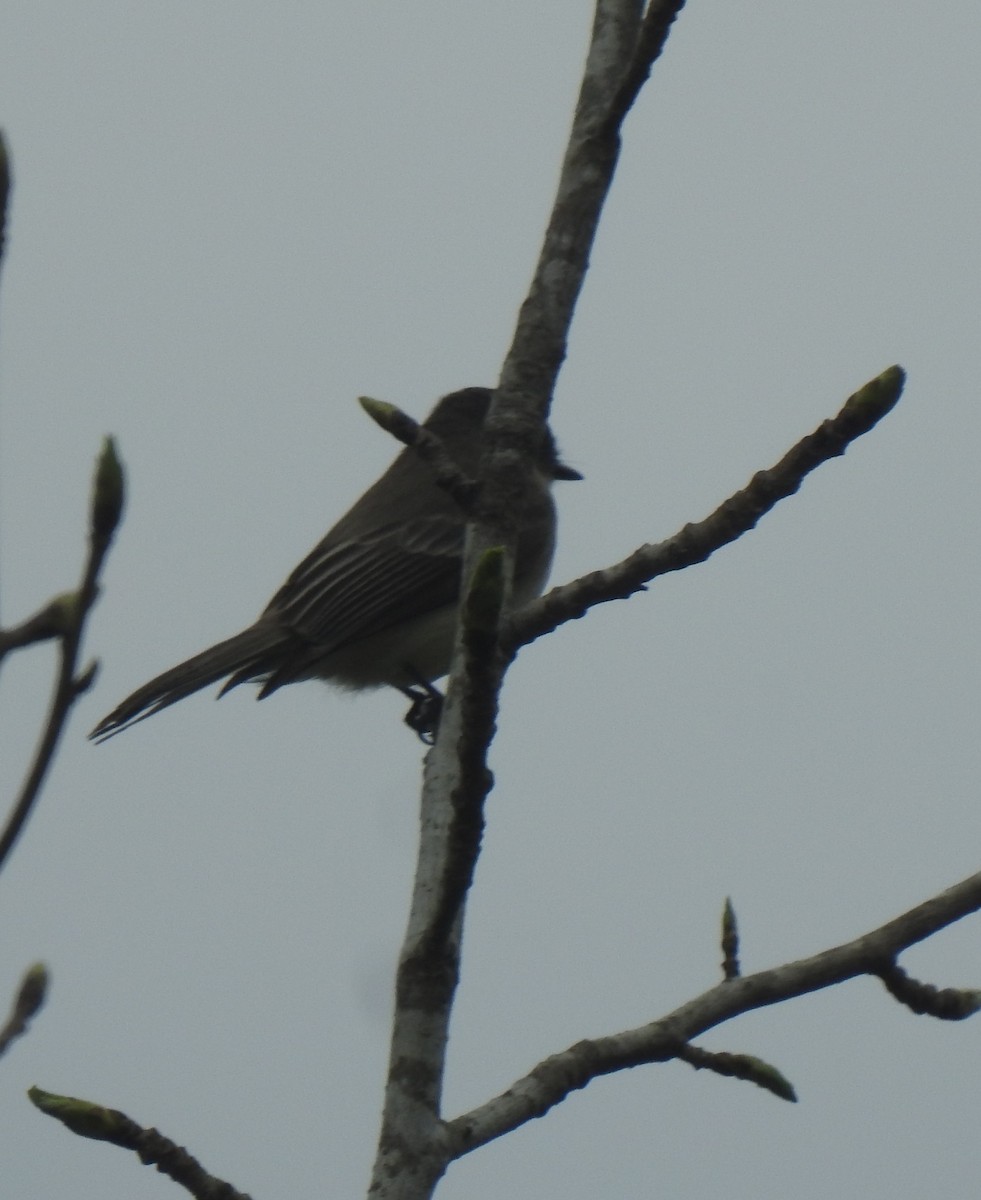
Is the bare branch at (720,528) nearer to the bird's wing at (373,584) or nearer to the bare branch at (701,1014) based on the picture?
the bare branch at (701,1014)

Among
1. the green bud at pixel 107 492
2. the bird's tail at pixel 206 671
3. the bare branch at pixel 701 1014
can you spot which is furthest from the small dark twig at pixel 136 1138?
the bird's tail at pixel 206 671

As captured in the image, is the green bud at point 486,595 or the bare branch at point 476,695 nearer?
the green bud at point 486,595

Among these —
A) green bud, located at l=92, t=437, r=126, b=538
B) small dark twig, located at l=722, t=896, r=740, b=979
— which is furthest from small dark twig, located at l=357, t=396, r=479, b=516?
green bud, located at l=92, t=437, r=126, b=538

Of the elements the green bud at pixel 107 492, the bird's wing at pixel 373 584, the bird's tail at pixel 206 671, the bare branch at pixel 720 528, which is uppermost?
the bird's wing at pixel 373 584

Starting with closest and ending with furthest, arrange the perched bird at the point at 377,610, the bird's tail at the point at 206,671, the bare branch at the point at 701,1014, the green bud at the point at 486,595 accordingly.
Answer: the green bud at the point at 486,595 < the bare branch at the point at 701,1014 < the bird's tail at the point at 206,671 < the perched bird at the point at 377,610

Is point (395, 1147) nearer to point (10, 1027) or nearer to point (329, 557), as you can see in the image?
point (10, 1027)

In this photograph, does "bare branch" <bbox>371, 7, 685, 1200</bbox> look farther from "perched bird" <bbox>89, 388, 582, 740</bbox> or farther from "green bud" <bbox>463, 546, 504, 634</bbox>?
"perched bird" <bbox>89, 388, 582, 740</bbox>

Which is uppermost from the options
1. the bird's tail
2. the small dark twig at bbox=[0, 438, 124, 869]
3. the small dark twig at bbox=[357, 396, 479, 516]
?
the bird's tail
